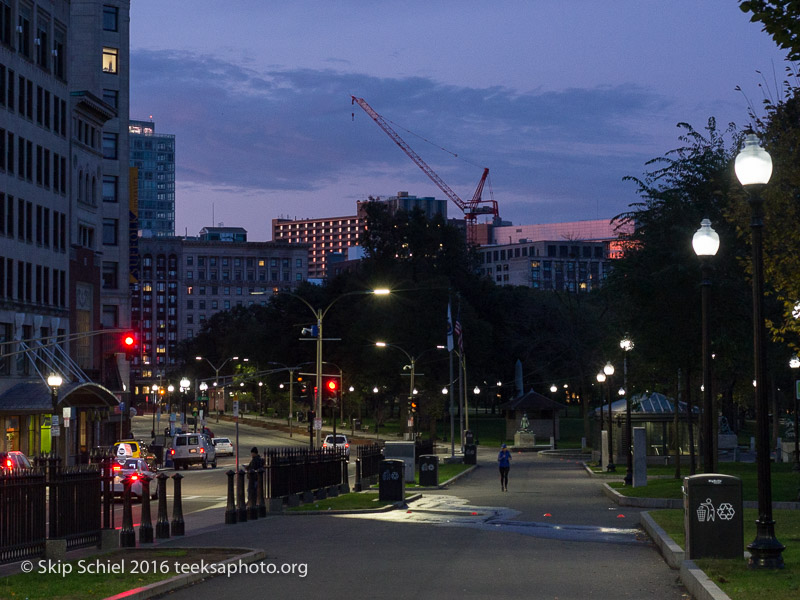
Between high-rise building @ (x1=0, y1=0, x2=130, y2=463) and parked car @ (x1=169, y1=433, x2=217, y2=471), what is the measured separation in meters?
4.70

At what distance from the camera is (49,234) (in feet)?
215

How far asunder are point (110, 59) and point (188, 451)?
3908 centimetres

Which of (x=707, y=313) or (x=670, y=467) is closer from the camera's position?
(x=707, y=313)

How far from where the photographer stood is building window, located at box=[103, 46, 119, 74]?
88938mm

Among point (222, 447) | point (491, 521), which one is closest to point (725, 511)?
point (491, 521)

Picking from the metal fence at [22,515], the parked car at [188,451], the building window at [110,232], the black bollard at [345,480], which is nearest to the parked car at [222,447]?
the parked car at [188,451]

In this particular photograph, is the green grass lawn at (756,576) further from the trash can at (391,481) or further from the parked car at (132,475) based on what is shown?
the parked car at (132,475)

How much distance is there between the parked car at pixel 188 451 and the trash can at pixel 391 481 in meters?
33.0

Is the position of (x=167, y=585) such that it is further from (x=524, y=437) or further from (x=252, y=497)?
(x=524, y=437)

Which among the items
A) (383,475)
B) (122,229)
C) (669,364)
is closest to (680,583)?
(383,475)

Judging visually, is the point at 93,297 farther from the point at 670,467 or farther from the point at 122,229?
the point at 670,467

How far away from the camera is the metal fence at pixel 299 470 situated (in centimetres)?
2898

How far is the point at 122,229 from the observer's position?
87750 millimetres

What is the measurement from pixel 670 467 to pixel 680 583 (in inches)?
1659
